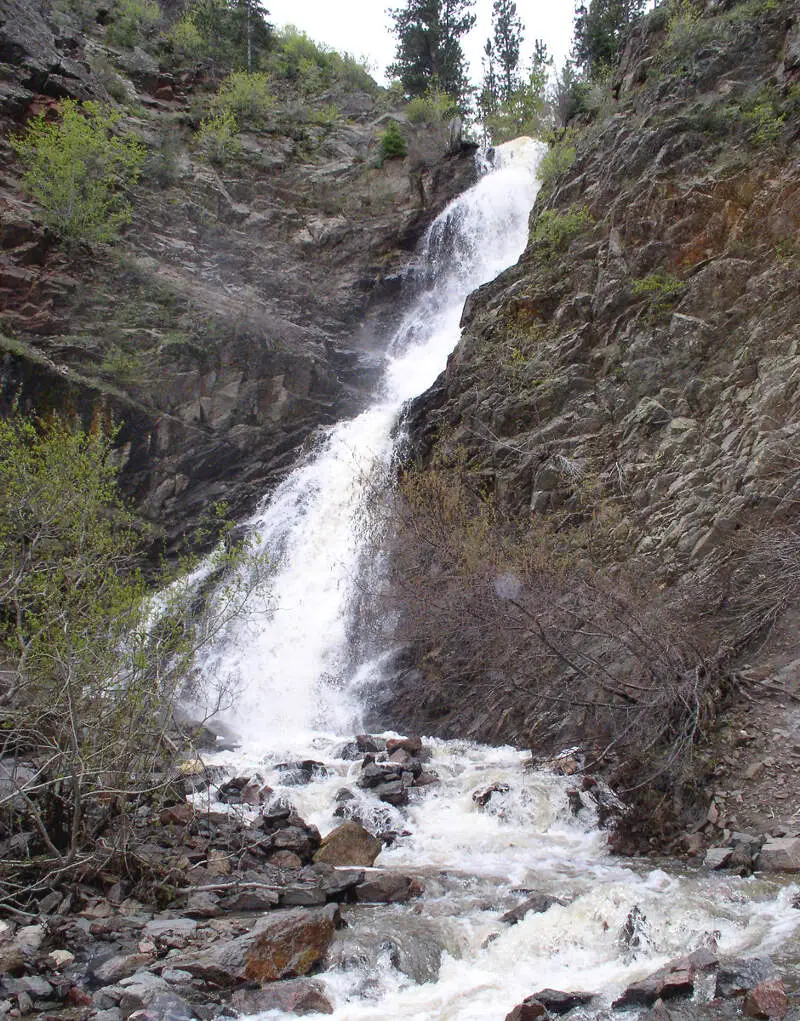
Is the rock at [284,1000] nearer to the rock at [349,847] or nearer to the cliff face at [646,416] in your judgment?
the rock at [349,847]

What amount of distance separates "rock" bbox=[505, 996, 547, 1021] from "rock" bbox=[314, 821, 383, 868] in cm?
379

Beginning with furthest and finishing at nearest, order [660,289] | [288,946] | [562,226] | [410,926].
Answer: [562,226], [660,289], [410,926], [288,946]

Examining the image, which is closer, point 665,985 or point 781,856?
point 665,985

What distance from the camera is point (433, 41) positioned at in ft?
141

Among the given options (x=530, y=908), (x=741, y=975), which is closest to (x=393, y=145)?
(x=530, y=908)

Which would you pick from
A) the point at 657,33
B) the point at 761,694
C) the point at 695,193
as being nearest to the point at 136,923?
the point at 761,694

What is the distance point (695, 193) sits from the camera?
16.4 metres

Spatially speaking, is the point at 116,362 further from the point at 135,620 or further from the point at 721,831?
the point at 721,831

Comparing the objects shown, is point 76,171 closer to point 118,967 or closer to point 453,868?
point 453,868

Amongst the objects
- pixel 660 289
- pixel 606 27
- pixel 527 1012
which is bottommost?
pixel 527 1012

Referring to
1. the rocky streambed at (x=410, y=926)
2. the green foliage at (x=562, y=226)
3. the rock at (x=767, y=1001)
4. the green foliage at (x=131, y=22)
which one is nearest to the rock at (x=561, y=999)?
the rocky streambed at (x=410, y=926)

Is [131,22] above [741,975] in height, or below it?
above

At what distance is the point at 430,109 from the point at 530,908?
127 ft

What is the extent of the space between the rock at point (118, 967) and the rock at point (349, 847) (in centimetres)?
294
